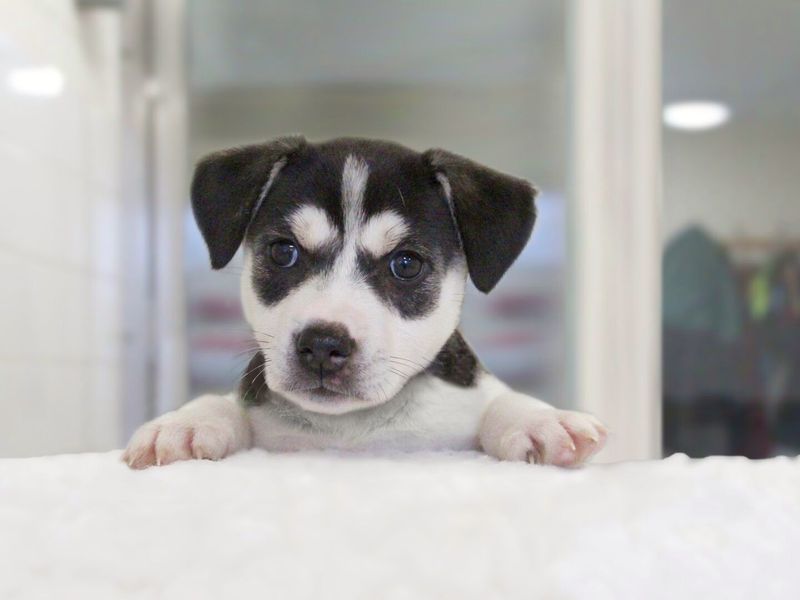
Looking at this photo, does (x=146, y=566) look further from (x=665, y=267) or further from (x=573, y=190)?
(x=665, y=267)

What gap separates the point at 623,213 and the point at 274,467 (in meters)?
2.36

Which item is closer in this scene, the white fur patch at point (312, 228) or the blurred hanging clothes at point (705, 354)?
the white fur patch at point (312, 228)

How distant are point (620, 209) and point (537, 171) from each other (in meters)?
0.34

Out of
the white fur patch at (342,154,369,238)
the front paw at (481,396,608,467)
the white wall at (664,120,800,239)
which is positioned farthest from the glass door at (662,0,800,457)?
the front paw at (481,396,608,467)

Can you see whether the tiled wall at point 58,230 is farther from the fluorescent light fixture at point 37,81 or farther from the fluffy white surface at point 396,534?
the fluffy white surface at point 396,534

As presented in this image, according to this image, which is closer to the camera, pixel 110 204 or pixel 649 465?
Answer: pixel 649 465

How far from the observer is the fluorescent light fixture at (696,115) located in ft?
9.46

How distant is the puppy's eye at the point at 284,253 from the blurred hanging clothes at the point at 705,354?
79.8 inches

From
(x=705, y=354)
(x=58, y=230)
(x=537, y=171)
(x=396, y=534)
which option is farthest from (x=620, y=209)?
(x=396, y=534)

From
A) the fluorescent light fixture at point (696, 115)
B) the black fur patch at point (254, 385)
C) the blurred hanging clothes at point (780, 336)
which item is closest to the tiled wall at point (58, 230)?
the black fur patch at point (254, 385)

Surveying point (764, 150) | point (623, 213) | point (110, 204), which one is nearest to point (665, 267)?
point (623, 213)

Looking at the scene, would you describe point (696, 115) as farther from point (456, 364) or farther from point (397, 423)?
point (397, 423)

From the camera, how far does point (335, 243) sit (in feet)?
3.69

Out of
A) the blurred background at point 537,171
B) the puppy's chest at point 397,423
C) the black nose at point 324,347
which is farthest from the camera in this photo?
the blurred background at point 537,171
